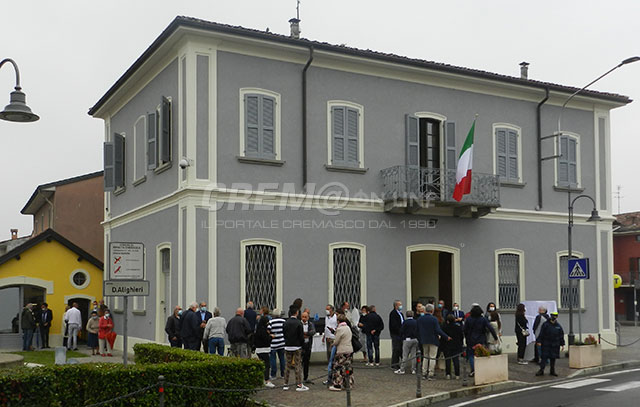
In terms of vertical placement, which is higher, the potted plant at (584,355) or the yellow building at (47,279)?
the yellow building at (47,279)

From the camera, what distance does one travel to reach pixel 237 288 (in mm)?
18984

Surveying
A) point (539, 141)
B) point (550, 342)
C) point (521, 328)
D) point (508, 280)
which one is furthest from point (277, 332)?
point (539, 141)

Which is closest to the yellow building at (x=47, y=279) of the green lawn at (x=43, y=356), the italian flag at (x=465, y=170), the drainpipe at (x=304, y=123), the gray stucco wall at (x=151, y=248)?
the green lawn at (x=43, y=356)

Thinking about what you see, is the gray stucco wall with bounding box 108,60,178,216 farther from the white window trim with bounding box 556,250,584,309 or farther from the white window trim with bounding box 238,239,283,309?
the white window trim with bounding box 556,250,584,309

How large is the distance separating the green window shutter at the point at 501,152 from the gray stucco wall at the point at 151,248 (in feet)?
33.8

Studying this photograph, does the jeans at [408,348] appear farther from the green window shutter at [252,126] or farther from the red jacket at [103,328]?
the red jacket at [103,328]

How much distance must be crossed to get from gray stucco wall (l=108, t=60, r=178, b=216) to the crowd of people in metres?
4.10

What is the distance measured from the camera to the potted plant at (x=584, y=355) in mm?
18766

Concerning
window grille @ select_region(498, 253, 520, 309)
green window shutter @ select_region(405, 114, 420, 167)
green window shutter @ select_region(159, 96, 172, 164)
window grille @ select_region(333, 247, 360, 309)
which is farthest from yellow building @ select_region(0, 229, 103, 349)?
window grille @ select_region(498, 253, 520, 309)

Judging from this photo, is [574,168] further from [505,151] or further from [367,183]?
[367,183]

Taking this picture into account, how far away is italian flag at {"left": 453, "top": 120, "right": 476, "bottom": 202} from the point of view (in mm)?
21094

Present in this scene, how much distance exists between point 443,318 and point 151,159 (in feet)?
30.4

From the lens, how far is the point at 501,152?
23.9m

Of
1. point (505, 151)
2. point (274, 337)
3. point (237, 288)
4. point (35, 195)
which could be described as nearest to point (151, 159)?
point (237, 288)
